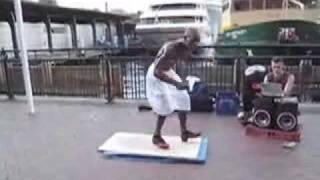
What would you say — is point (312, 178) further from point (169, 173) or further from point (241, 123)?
point (241, 123)

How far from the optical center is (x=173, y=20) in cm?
2336

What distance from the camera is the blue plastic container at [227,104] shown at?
810 centimetres

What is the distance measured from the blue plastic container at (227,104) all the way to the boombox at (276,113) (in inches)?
52.5

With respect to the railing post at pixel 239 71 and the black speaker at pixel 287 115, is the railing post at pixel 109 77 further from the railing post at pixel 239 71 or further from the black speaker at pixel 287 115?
the black speaker at pixel 287 115

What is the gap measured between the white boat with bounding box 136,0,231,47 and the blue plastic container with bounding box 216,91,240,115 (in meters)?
12.5

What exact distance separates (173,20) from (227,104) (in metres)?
15.7

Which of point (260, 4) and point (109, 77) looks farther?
point (260, 4)

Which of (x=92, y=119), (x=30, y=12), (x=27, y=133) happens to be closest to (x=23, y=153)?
(x=27, y=133)

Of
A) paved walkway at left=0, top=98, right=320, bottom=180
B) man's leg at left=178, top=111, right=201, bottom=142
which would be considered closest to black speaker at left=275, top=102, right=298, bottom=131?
paved walkway at left=0, top=98, right=320, bottom=180

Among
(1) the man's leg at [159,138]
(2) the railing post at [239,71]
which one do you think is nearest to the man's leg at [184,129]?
(1) the man's leg at [159,138]

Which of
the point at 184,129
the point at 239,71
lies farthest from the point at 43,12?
the point at 184,129

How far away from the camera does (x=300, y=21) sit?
14359 mm

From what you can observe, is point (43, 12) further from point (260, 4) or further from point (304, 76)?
point (304, 76)

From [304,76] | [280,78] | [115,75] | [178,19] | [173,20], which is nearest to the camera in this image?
[280,78]
